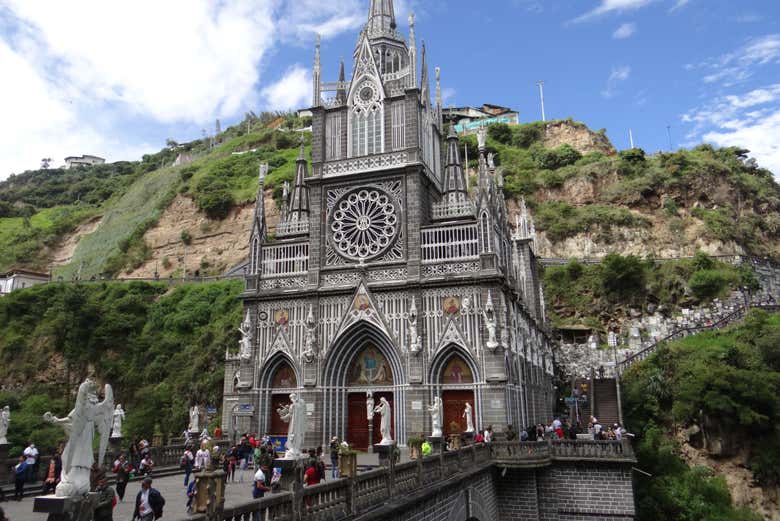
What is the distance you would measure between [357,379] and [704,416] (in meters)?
17.2

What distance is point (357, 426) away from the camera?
26.9m

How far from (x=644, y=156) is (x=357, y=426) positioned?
172ft

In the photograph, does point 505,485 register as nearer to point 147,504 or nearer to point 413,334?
point 413,334

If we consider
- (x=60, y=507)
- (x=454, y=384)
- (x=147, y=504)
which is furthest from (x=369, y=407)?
(x=60, y=507)

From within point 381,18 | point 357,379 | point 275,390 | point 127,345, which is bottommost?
point 275,390

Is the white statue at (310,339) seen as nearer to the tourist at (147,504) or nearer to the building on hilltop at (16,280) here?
the tourist at (147,504)

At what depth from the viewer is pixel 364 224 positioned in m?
28.4

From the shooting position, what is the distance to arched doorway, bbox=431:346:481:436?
25.0m

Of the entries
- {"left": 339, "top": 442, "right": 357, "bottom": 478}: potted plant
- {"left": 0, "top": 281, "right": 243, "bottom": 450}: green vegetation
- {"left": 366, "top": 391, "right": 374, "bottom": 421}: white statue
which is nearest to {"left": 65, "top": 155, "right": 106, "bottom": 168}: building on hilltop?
{"left": 0, "top": 281, "right": 243, "bottom": 450}: green vegetation

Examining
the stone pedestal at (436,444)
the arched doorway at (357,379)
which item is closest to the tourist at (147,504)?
the stone pedestal at (436,444)

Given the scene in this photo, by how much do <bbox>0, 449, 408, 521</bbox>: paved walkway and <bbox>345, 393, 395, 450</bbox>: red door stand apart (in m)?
6.79

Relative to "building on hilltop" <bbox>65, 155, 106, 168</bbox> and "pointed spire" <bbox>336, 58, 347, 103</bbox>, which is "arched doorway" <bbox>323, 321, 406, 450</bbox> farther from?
"building on hilltop" <bbox>65, 155, 106, 168</bbox>

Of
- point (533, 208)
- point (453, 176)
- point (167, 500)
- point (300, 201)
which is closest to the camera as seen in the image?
point (167, 500)

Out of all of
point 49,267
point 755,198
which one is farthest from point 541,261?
point 49,267
